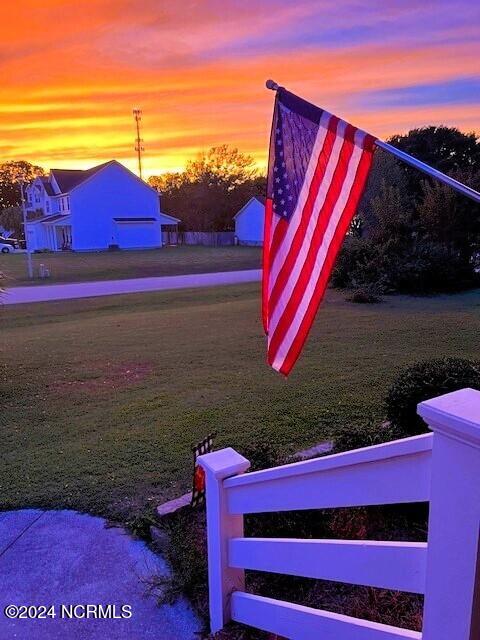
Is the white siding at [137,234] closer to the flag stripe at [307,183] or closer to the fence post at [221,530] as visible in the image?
the flag stripe at [307,183]

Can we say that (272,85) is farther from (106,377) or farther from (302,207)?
(106,377)

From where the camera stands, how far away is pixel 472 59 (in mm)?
6199

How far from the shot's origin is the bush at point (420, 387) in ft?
13.8

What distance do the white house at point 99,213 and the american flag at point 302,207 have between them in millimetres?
44005

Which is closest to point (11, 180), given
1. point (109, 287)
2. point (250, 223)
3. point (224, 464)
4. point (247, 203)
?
point (247, 203)

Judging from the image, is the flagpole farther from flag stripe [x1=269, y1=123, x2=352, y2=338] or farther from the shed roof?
the shed roof

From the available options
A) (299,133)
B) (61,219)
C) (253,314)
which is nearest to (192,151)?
(61,219)

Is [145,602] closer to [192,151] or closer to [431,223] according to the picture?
[431,223]

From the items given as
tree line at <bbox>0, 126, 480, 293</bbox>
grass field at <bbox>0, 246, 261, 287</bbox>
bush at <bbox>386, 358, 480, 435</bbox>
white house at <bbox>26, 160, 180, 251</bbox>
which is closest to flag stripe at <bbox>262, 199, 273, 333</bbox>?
bush at <bbox>386, 358, 480, 435</bbox>


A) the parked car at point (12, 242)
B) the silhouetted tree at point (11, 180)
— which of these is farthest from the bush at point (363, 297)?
the silhouetted tree at point (11, 180)

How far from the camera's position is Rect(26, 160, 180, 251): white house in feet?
145

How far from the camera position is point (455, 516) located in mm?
1097

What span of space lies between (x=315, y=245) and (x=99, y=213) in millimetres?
45070

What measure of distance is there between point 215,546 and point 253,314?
10.1 meters
